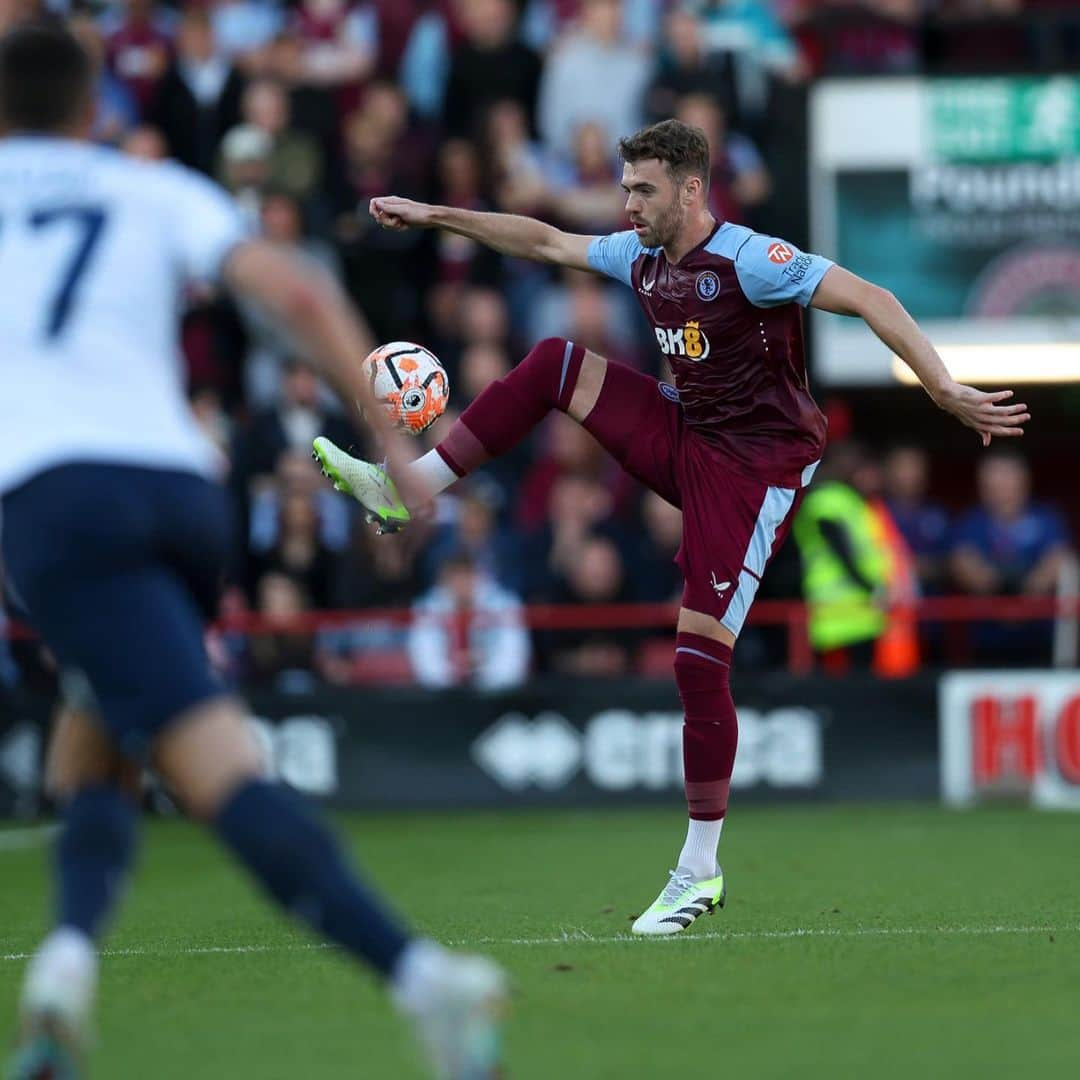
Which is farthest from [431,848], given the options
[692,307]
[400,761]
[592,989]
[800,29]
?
[800,29]

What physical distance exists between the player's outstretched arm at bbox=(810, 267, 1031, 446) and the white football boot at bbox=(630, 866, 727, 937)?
1.68 metres

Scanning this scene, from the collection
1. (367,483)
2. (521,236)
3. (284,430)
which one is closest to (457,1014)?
(367,483)

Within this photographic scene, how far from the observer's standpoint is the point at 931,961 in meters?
6.27

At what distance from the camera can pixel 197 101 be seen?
15.8 m

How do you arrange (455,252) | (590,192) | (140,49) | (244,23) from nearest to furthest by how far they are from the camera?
(590,192), (455,252), (140,49), (244,23)

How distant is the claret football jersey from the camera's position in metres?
7.18

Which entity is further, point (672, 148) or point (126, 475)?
point (672, 148)

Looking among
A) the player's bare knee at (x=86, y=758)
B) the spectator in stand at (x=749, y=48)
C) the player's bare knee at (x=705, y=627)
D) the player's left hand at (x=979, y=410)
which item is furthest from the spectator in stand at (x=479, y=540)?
the player's bare knee at (x=86, y=758)

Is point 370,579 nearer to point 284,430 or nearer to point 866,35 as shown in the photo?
point 284,430

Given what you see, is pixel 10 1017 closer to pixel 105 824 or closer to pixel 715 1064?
pixel 105 824

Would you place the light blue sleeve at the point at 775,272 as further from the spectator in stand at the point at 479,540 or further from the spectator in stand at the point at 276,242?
the spectator in stand at the point at 276,242

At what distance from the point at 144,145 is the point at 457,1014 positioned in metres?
11.5

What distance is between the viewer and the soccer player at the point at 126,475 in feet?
13.9

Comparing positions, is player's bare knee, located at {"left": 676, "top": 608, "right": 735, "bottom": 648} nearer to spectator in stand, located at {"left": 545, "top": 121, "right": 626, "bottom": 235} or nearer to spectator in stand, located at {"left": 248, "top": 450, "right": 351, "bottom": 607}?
spectator in stand, located at {"left": 248, "top": 450, "right": 351, "bottom": 607}
